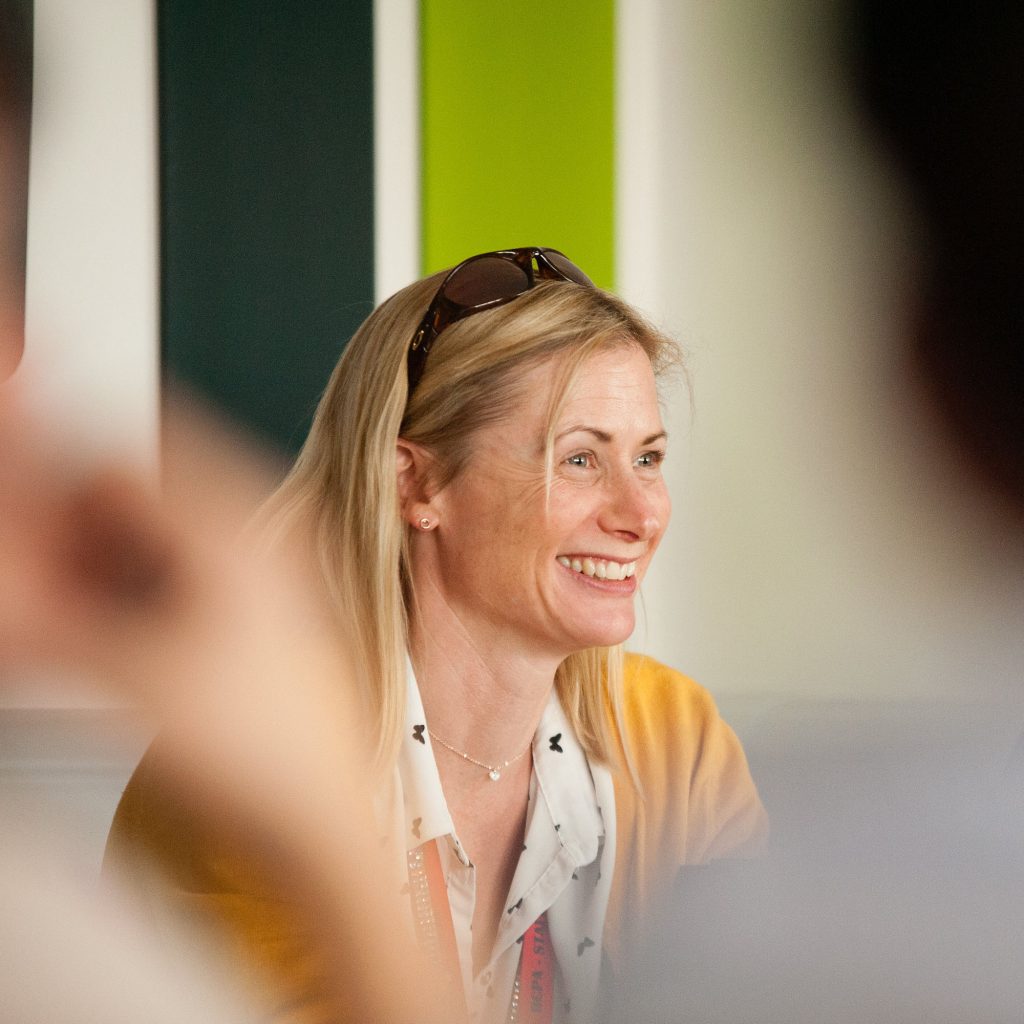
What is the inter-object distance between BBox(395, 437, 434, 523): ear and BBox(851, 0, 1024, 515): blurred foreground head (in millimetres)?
218

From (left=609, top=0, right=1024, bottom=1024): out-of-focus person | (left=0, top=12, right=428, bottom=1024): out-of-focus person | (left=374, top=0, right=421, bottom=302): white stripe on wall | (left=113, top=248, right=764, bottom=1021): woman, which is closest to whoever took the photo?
(left=0, top=12, right=428, bottom=1024): out-of-focus person

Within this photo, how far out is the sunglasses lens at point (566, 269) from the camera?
0.48 meters

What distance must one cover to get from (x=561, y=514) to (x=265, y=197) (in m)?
0.25

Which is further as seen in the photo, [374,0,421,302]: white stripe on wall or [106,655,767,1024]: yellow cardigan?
[374,0,421,302]: white stripe on wall

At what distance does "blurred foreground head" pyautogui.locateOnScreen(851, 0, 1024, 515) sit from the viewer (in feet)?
1.34

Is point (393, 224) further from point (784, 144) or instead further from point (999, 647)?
point (999, 647)

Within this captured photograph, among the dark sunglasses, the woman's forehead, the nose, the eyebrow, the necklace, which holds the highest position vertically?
the dark sunglasses

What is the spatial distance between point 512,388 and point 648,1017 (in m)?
0.25

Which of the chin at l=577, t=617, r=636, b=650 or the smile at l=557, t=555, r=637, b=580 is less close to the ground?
the smile at l=557, t=555, r=637, b=580

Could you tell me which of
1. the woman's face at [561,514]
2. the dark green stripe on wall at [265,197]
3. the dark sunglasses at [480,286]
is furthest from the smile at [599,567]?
the dark green stripe on wall at [265,197]

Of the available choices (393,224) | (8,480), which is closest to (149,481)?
(8,480)

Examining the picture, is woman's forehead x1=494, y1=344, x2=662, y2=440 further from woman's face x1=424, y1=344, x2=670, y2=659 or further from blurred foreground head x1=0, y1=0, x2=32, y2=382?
blurred foreground head x1=0, y1=0, x2=32, y2=382

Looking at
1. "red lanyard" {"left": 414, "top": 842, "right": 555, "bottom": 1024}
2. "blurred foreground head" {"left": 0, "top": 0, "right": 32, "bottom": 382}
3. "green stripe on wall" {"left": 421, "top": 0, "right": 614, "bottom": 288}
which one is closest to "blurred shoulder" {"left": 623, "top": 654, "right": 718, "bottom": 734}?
"red lanyard" {"left": 414, "top": 842, "right": 555, "bottom": 1024}

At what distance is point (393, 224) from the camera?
1.99ft
